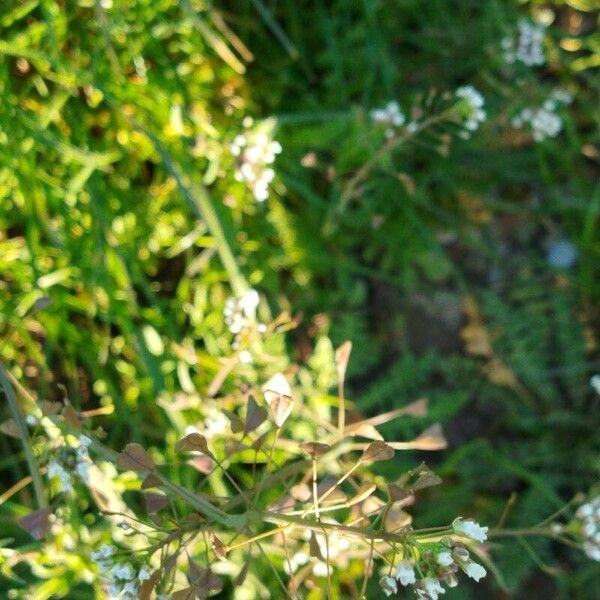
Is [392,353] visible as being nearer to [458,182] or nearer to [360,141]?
[458,182]

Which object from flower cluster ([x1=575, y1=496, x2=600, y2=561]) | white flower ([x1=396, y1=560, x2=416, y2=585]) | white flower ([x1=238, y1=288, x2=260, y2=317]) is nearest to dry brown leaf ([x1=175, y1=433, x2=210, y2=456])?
white flower ([x1=396, y1=560, x2=416, y2=585])

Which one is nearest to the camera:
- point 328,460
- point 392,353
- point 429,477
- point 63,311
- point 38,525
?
point 429,477

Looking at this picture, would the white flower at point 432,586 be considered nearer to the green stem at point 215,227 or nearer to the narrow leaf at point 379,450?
the narrow leaf at point 379,450

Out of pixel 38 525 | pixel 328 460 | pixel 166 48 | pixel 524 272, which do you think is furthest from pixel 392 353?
pixel 38 525

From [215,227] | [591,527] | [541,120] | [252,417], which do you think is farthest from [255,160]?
[591,527]

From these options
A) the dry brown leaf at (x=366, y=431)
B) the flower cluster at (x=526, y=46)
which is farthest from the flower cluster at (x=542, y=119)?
the dry brown leaf at (x=366, y=431)

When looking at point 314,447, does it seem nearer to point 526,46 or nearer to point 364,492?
point 364,492
